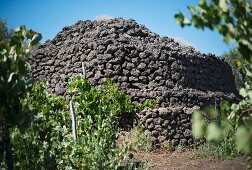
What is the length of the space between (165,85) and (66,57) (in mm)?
4170

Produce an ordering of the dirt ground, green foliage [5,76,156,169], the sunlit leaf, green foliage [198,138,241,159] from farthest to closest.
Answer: green foliage [198,138,241,159]
the dirt ground
green foliage [5,76,156,169]
the sunlit leaf

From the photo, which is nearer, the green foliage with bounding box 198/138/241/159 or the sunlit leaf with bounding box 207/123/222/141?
the sunlit leaf with bounding box 207/123/222/141

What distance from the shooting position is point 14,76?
107 inches

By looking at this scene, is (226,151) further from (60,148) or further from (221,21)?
(221,21)

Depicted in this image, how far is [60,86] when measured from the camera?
12.9 meters

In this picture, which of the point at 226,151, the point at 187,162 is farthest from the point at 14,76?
the point at 226,151

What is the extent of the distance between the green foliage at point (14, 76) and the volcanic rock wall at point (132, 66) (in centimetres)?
783

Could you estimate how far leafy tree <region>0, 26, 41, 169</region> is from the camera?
275cm

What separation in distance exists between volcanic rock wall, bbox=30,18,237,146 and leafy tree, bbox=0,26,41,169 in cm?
782

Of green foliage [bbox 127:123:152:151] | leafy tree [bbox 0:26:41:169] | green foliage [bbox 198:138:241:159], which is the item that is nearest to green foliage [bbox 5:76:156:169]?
leafy tree [bbox 0:26:41:169]

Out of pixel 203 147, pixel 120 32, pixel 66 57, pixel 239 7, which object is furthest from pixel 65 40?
pixel 239 7

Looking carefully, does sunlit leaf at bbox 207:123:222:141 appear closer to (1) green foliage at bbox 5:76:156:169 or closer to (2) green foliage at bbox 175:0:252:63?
(2) green foliage at bbox 175:0:252:63

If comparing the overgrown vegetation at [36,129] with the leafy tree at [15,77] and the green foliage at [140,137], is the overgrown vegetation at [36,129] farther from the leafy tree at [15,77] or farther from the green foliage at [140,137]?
the green foliage at [140,137]

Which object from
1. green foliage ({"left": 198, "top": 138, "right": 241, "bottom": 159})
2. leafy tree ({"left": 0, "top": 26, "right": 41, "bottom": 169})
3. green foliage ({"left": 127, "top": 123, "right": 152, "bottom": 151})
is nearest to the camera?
leafy tree ({"left": 0, "top": 26, "right": 41, "bottom": 169})
